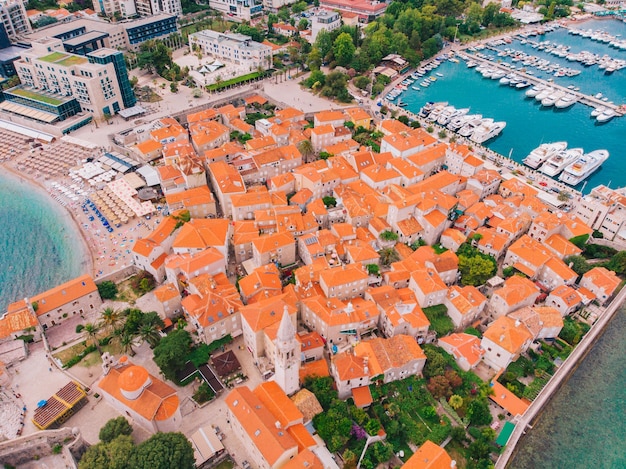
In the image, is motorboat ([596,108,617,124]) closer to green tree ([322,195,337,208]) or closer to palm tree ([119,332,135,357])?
green tree ([322,195,337,208])

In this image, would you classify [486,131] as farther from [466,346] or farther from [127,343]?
[127,343]

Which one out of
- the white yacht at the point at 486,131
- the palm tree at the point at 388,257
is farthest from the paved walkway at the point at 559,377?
the white yacht at the point at 486,131

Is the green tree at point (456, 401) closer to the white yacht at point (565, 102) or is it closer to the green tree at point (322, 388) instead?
the green tree at point (322, 388)

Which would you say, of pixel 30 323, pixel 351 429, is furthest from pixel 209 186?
pixel 351 429

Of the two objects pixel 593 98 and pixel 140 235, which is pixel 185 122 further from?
pixel 593 98

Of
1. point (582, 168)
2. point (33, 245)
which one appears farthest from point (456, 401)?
point (33, 245)

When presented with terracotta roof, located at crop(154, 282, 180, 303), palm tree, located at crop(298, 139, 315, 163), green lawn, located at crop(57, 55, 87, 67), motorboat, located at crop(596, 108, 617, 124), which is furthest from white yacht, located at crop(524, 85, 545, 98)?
green lawn, located at crop(57, 55, 87, 67)
